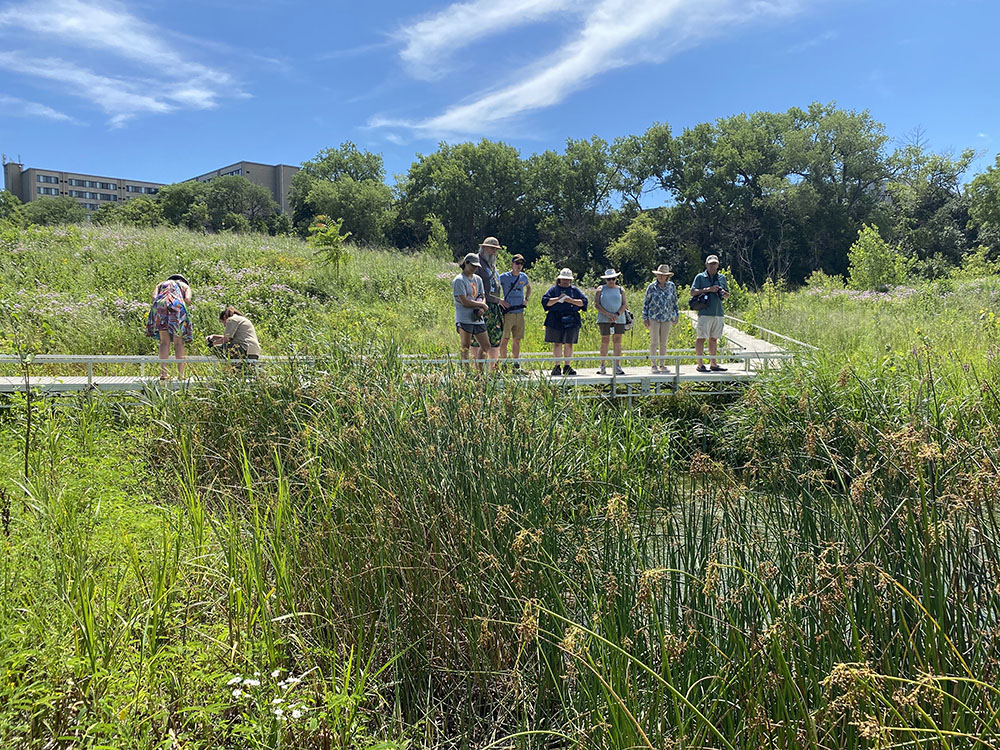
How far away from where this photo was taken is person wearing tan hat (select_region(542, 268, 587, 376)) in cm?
871

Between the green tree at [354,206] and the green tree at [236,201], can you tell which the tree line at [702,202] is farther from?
the green tree at [236,201]

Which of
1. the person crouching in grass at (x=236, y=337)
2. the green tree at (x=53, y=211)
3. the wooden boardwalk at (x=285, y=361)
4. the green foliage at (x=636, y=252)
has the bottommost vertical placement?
the wooden boardwalk at (x=285, y=361)

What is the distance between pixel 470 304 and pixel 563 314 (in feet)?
6.04

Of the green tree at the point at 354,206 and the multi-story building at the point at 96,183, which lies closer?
the green tree at the point at 354,206

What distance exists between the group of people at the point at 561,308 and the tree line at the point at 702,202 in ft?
104

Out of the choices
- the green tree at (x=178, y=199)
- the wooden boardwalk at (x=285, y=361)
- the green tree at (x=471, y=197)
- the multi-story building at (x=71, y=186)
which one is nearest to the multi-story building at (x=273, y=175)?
the multi-story building at (x=71, y=186)

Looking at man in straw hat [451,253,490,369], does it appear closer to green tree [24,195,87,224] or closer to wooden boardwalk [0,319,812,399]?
wooden boardwalk [0,319,812,399]

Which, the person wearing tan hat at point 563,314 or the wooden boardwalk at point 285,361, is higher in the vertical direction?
the person wearing tan hat at point 563,314

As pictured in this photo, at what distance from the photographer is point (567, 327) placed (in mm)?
8914

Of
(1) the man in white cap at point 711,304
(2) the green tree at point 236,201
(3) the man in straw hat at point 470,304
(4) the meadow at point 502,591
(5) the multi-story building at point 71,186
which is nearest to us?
(4) the meadow at point 502,591

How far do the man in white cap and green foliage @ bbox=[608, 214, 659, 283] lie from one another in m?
31.3

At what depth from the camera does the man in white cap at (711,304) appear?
9188mm

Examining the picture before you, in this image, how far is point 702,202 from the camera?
46.7 meters

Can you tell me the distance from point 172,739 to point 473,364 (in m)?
3.03
